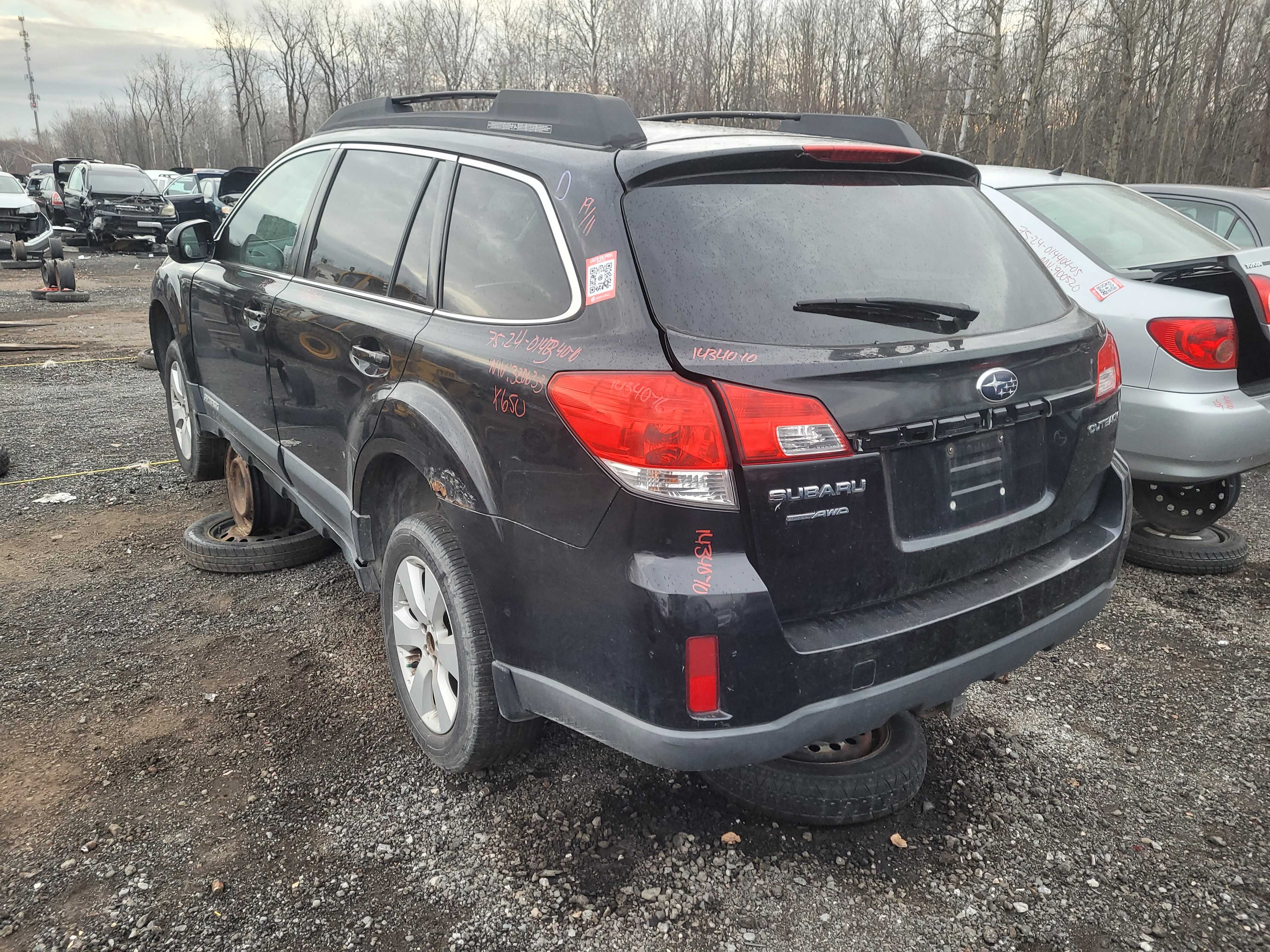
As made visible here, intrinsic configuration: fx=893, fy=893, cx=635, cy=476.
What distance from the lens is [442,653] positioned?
2.64m

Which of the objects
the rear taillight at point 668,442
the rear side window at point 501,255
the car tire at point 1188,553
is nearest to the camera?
the rear taillight at point 668,442

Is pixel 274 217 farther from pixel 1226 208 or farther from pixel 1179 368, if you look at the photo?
pixel 1226 208

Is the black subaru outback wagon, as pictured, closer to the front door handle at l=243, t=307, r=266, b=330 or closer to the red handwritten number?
the red handwritten number

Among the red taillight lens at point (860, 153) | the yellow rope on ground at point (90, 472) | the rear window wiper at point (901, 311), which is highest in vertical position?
the red taillight lens at point (860, 153)

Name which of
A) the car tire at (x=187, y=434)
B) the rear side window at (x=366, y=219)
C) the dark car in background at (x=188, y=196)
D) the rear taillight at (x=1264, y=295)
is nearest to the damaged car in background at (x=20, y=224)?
the dark car in background at (x=188, y=196)

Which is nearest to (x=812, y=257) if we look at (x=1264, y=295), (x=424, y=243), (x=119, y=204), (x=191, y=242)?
(x=424, y=243)

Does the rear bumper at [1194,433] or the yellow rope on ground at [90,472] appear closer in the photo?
the rear bumper at [1194,433]

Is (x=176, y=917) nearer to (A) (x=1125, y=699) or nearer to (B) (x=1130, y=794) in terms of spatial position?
(B) (x=1130, y=794)

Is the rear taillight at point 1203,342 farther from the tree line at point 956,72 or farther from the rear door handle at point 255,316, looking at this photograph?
the tree line at point 956,72

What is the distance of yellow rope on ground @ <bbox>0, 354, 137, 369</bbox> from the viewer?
961 cm

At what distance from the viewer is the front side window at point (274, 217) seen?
145 inches

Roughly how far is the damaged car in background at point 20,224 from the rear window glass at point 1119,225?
21203 millimetres

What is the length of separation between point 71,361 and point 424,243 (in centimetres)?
913

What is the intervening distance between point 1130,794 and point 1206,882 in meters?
0.39
